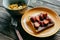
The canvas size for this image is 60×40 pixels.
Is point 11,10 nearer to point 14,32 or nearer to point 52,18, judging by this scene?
point 14,32

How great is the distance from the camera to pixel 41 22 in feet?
3.31

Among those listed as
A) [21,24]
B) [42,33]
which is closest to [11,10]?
[21,24]

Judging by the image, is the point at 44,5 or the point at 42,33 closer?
the point at 42,33

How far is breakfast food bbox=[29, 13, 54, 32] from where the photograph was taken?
3.27 ft

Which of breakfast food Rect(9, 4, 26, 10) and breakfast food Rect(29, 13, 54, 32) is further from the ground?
breakfast food Rect(9, 4, 26, 10)

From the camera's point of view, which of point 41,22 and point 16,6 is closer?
point 41,22

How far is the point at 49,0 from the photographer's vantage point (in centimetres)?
122

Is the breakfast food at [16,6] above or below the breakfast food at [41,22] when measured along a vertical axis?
above

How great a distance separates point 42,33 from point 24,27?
0.11 meters

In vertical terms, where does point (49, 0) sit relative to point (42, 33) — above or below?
above

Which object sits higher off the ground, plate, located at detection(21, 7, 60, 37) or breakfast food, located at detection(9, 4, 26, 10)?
breakfast food, located at detection(9, 4, 26, 10)

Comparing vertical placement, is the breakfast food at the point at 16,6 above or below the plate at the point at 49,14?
above

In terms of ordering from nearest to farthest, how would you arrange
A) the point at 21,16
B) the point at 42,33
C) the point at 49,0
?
the point at 42,33 < the point at 21,16 < the point at 49,0

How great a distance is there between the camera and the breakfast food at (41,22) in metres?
1.00
